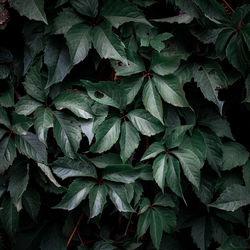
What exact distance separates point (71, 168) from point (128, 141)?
218 millimetres

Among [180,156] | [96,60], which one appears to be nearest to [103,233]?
[180,156]

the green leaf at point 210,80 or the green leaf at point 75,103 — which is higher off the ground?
the green leaf at point 75,103

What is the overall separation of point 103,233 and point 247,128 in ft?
2.58

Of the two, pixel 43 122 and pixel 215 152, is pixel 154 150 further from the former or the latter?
pixel 43 122

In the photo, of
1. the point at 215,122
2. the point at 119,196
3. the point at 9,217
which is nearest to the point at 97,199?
the point at 119,196

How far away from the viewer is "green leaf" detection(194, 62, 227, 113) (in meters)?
1.04

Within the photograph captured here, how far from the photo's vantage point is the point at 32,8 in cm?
86

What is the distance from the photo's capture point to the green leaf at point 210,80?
3.43 feet

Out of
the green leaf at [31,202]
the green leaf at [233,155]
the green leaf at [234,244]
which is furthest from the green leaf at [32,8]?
the green leaf at [234,244]

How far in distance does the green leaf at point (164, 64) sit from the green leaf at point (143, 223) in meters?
0.54

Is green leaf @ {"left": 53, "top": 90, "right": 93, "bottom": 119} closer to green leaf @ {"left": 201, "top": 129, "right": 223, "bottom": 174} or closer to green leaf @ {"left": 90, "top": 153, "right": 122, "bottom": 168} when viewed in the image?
green leaf @ {"left": 90, "top": 153, "right": 122, "bottom": 168}

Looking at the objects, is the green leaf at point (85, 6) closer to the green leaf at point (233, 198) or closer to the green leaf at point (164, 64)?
the green leaf at point (164, 64)

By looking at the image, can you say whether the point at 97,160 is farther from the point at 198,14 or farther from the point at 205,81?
the point at 198,14

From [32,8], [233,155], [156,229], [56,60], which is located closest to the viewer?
[32,8]
